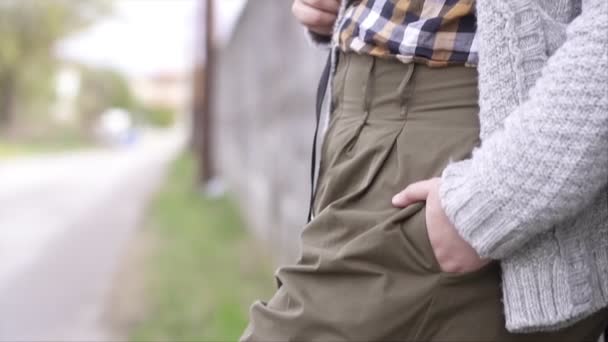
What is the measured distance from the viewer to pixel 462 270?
1026 mm

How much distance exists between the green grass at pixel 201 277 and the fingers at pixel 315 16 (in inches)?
110

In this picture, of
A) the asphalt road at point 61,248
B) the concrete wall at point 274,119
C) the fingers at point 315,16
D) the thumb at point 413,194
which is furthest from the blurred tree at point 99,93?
the thumb at point 413,194

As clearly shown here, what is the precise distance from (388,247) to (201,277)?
4.64m

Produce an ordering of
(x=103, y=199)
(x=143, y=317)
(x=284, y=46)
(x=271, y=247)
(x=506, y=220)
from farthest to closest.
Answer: (x=103, y=199) < (x=271, y=247) < (x=284, y=46) < (x=143, y=317) < (x=506, y=220)

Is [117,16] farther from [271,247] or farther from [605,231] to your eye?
[605,231]

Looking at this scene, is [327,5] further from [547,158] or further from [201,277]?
[201,277]

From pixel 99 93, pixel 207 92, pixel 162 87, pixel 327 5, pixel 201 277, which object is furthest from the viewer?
pixel 162 87

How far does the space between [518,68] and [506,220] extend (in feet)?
0.73

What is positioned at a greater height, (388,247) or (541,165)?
(541,165)

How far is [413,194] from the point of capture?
1057mm

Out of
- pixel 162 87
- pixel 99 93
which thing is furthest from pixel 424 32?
pixel 162 87

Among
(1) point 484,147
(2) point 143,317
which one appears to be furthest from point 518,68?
(2) point 143,317

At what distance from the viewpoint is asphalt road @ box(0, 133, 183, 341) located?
4758 mm

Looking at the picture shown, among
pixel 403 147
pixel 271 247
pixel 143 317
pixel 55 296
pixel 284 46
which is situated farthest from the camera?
pixel 271 247
